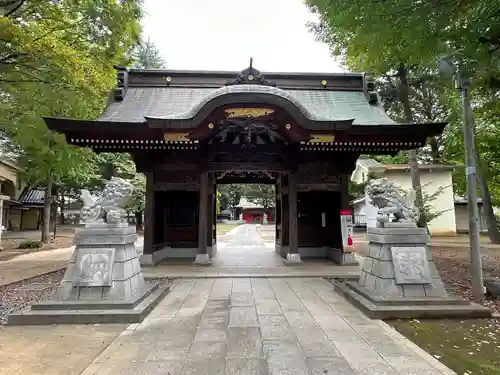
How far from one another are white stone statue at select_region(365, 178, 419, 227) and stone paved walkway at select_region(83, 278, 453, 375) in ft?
5.40

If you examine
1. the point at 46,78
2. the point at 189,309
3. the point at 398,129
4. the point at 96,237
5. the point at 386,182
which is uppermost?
the point at 46,78

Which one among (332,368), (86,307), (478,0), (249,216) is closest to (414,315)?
(332,368)

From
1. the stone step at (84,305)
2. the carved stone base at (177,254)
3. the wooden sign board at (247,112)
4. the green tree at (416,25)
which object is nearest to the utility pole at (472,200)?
the green tree at (416,25)

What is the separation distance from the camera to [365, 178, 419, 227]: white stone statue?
16.9ft

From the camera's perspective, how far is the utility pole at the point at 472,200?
519 cm

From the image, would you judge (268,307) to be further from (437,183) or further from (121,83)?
(437,183)

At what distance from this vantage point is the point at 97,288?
4.61 metres

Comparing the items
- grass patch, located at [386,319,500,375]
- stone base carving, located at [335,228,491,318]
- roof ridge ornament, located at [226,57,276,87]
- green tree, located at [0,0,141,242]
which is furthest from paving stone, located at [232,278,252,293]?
green tree, located at [0,0,141,242]

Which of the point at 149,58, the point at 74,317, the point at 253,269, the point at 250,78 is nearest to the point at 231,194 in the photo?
the point at 149,58

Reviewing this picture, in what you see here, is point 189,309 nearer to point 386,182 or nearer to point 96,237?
point 96,237

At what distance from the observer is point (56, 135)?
27.2 feet

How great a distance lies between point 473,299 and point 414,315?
1.70 meters

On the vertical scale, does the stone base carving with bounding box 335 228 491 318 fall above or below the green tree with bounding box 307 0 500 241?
below

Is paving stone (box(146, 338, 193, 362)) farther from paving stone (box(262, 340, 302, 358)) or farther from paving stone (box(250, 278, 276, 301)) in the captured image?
paving stone (box(250, 278, 276, 301))
